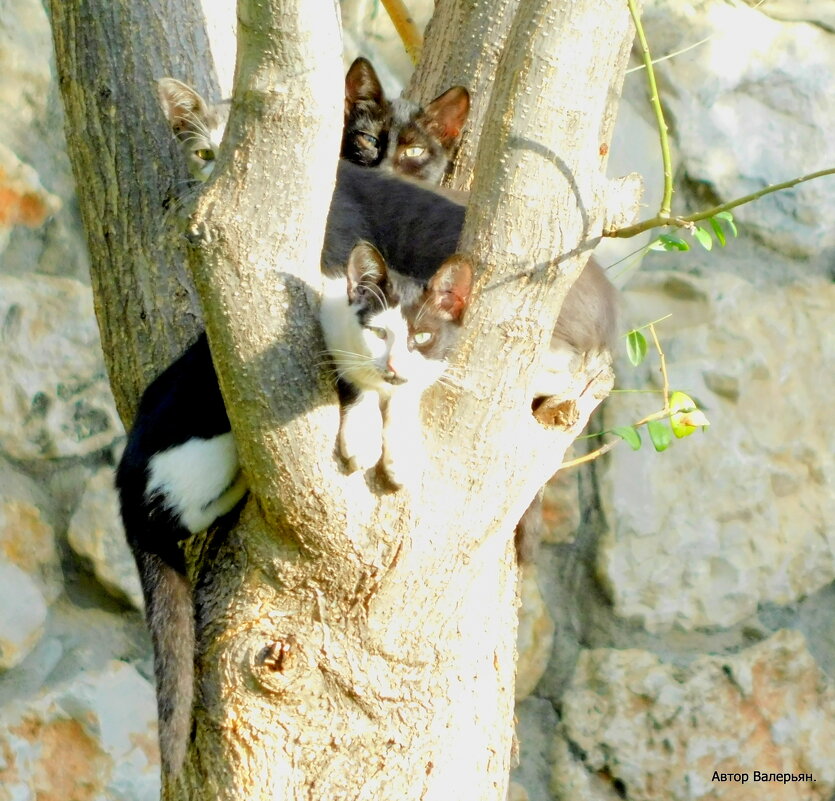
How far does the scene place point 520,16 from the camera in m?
1.58

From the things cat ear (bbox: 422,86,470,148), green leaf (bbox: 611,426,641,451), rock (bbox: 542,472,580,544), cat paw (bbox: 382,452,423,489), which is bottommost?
rock (bbox: 542,472,580,544)

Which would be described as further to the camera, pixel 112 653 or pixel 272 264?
pixel 112 653

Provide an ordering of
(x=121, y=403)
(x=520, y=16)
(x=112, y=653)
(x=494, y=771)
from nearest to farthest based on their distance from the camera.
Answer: (x=520, y=16) < (x=494, y=771) < (x=121, y=403) < (x=112, y=653)

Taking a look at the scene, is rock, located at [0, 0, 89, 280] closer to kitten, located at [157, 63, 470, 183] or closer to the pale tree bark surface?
kitten, located at [157, 63, 470, 183]

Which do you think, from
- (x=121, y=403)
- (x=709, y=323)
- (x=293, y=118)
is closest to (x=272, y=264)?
(x=293, y=118)

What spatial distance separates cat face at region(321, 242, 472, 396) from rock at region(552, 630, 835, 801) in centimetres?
143

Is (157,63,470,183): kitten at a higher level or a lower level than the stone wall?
higher

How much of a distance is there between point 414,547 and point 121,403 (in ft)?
2.73

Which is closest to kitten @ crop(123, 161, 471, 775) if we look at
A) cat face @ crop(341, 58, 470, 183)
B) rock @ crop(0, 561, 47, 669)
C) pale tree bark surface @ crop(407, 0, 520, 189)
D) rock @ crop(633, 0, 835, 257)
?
pale tree bark surface @ crop(407, 0, 520, 189)

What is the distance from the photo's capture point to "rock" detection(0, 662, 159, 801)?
8.49 feet

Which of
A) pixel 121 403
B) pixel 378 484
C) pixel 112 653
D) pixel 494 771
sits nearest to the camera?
pixel 378 484

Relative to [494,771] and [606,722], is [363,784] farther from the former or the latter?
[606,722]

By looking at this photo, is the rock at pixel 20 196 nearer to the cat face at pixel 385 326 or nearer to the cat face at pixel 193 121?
the cat face at pixel 193 121

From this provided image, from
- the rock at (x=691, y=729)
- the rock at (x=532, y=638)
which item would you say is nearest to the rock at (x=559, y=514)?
the rock at (x=532, y=638)
